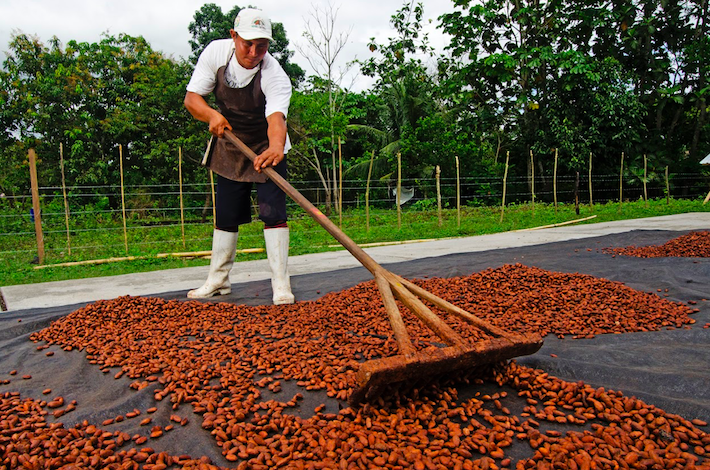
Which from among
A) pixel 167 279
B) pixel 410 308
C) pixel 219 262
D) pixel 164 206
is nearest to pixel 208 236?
pixel 164 206

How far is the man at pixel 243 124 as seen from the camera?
281 centimetres

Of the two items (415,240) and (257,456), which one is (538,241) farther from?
(257,456)

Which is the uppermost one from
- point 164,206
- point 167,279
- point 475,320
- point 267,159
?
point 267,159

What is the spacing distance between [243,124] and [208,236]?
19.7ft

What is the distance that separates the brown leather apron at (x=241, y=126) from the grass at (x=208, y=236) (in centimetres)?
243

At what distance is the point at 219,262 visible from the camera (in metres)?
3.13

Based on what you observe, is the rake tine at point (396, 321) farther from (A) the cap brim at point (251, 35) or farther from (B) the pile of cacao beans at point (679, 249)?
(B) the pile of cacao beans at point (679, 249)

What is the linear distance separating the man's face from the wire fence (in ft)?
10.8

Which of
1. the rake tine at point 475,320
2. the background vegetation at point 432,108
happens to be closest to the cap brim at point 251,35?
the rake tine at point 475,320

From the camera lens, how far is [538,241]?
611 centimetres

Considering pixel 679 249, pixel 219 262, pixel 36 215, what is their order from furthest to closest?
pixel 36 215, pixel 679 249, pixel 219 262

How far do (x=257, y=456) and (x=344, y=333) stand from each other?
946mm

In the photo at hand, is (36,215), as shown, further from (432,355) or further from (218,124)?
(432,355)

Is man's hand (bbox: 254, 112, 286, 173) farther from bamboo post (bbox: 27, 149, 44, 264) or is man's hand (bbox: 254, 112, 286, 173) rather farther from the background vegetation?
the background vegetation
